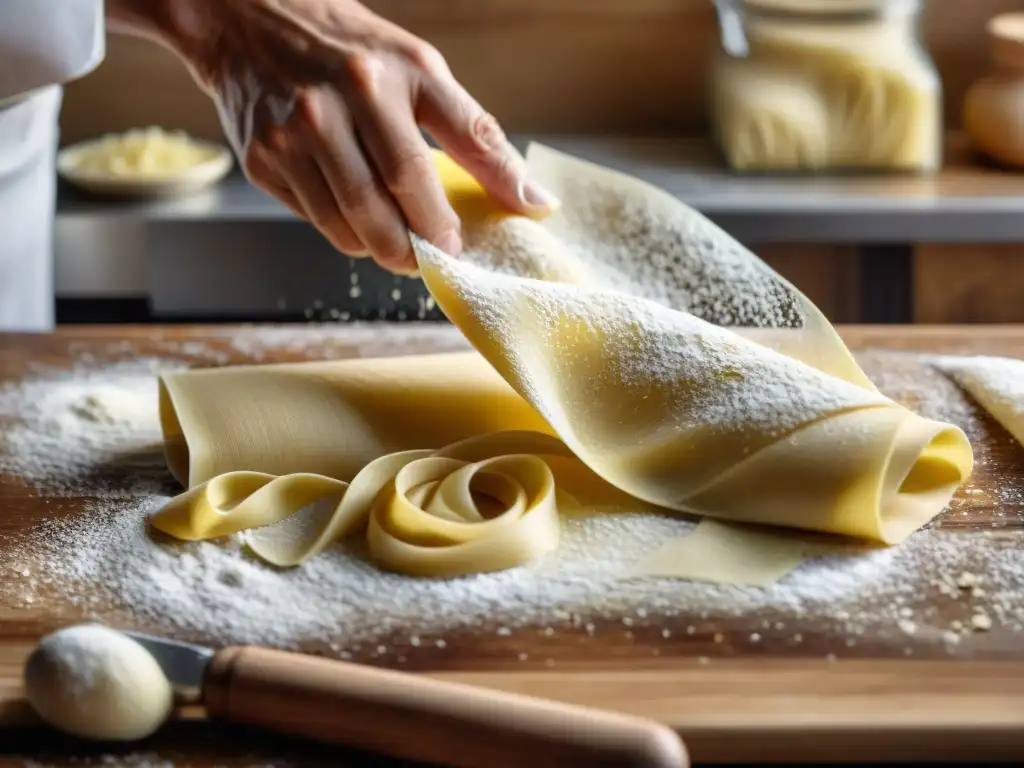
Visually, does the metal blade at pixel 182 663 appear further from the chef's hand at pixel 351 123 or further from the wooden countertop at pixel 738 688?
the chef's hand at pixel 351 123

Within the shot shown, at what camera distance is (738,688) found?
2.68ft

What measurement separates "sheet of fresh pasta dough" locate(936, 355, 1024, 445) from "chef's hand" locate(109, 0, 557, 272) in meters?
0.42

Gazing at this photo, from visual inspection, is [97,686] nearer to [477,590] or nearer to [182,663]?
[182,663]

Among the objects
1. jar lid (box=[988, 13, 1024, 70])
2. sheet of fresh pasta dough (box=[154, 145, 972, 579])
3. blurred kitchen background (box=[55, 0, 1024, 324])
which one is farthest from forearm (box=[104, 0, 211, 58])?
jar lid (box=[988, 13, 1024, 70])

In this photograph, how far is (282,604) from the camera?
3.03 ft

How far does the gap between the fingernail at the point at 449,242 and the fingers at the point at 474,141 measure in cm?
8

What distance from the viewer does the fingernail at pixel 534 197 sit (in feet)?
4.09

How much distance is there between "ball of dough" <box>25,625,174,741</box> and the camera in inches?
29.4

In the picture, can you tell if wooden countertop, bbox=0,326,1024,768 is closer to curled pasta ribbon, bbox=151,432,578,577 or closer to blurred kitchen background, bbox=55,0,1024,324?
curled pasta ribbon, bbox=151,432,578,577

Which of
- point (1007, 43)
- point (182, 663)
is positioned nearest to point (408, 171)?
point (182, 663)

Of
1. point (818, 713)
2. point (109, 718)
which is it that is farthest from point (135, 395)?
point (818, 713)

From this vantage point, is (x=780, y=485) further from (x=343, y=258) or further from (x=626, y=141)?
(x=626, y=141)

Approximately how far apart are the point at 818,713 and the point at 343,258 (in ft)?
4.34

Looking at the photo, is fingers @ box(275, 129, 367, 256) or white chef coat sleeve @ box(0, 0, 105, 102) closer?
fingers @ box(275, 129, 367, 256)
